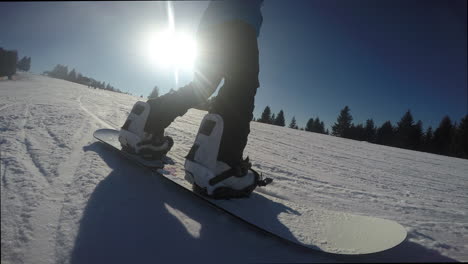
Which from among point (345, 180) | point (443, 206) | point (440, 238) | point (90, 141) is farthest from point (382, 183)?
point (90, 141)

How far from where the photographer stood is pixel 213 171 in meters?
1.29

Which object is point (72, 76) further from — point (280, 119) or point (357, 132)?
point (357, 132)

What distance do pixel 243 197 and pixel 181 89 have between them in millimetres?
1026

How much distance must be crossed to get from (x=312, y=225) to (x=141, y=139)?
1.33 meters

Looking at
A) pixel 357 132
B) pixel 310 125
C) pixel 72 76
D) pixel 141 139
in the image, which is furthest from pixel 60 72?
pixel 357 132

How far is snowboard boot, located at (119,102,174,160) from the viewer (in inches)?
69.1

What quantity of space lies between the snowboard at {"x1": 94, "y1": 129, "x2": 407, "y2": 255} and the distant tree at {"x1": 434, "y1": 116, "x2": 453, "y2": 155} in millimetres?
40142

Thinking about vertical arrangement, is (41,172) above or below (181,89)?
below

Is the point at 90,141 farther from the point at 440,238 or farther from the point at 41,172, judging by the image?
the point at 440,238

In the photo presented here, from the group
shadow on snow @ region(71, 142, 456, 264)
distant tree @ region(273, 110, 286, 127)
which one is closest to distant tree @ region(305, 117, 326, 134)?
distant tree @ region(273, 110, 286, 127)

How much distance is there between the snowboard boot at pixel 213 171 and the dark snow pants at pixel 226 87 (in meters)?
0.04

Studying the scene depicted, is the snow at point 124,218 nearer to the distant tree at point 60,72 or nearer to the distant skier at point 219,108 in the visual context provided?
the distant skier at point 219,108

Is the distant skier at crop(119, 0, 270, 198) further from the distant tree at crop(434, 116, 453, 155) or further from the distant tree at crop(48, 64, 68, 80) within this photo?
the distant tree at crop(434, 116, 453, 155)

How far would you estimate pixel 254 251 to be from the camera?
955mm
